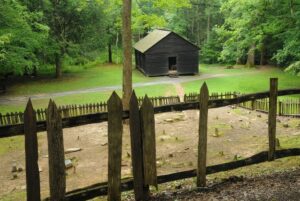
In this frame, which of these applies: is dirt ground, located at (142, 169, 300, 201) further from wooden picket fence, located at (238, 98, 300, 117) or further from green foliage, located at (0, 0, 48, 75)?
green foliage, located at (0, 0, 48, 75)

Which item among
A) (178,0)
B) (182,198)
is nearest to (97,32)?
(178,0)

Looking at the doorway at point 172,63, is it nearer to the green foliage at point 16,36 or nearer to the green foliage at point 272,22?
the green foliage at point 272,22

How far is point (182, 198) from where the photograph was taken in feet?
17.3

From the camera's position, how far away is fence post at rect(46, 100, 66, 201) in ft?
15.1

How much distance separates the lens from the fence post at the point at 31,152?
4395mm

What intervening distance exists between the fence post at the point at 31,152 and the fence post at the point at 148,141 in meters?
1.57

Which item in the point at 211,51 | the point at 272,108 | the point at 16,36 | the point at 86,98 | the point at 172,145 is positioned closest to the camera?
the point at 272,108

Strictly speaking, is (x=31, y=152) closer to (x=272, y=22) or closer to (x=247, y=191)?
(x=247, y=191)

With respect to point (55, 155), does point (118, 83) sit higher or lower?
lower

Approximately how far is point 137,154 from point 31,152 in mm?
1540

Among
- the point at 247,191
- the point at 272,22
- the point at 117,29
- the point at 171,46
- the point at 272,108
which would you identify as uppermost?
the point at 117,29

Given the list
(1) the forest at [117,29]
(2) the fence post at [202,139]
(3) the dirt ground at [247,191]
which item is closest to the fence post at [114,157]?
(3) the dirt ground at [247,191]

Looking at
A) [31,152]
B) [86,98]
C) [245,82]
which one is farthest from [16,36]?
[31,152]

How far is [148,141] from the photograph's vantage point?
526 centimetres
